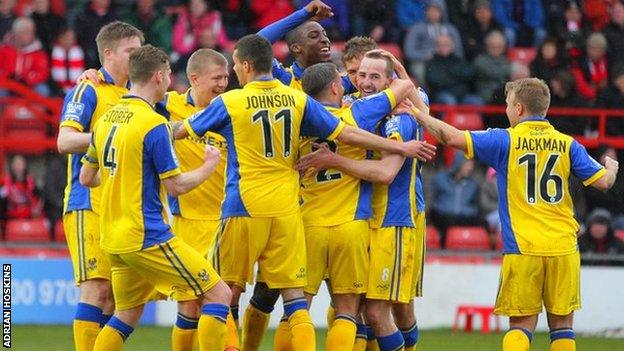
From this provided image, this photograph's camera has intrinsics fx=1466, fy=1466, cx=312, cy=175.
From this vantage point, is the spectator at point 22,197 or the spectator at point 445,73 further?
the spectator at point 445,73

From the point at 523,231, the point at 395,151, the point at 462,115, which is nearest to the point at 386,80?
the point at 395,151

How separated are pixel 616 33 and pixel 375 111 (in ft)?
30.8

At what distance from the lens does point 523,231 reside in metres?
10.4

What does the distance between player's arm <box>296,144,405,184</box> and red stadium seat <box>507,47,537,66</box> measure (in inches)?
337

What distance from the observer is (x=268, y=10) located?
19.2 metres

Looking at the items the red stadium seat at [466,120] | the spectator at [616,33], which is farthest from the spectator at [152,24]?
the spectator at [616,33]

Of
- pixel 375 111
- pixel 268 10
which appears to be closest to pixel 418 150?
pixel 375 111

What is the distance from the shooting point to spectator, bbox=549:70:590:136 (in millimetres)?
17578

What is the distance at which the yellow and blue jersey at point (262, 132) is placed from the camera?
9.98m

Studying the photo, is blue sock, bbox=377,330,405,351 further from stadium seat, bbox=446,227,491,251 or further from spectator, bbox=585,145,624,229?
spectator, bbox=585,145,624,229

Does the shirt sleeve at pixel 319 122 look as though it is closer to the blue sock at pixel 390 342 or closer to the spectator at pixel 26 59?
the blue sock at pixel 390 342

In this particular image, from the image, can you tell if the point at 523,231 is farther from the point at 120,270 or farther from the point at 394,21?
the point at 394,21

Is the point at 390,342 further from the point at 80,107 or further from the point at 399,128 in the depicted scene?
the point at 80,107

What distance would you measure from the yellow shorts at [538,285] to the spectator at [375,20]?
8.55 meters
